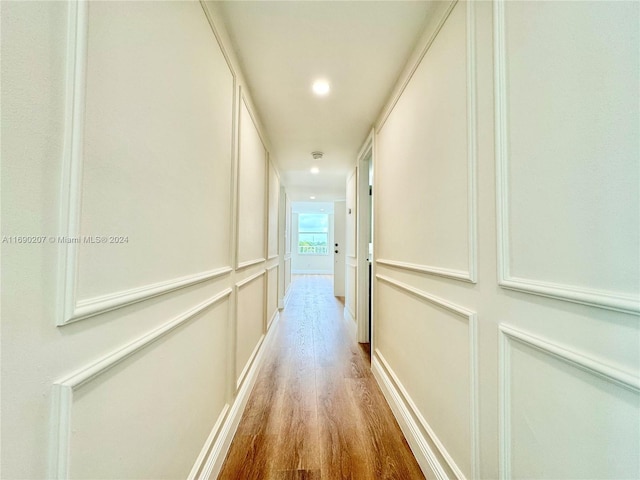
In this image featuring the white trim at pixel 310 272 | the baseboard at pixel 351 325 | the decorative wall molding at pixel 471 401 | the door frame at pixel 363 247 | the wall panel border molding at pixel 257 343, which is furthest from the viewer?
the white trim at pixel 310 272

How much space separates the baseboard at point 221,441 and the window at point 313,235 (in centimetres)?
787

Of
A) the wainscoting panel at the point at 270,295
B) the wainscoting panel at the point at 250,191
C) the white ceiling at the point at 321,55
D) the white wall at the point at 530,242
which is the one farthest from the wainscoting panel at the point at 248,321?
the white ceiling at the point at 321,55

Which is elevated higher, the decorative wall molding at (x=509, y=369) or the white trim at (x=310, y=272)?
the decorative wall molding at (x=509, y=369)

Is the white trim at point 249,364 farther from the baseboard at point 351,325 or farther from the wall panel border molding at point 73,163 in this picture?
the wall panel border molding at point 73,163

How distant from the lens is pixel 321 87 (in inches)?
73.4

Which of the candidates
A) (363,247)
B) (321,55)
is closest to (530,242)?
(321,55)

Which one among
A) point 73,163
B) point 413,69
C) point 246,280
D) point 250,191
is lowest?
point 246,280

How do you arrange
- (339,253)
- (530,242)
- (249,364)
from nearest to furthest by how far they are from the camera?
(530,242)
(249,364)
(339,253)

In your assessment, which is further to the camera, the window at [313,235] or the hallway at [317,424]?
the window at [313,235]

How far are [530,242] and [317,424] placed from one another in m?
1.53

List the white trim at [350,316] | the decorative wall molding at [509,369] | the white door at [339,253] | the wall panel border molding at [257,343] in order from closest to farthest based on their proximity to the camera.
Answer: the decorative wall molding at [509,369], the wall panel border molding at [257,343], the white trim at [350,316], the white door at [339,253]

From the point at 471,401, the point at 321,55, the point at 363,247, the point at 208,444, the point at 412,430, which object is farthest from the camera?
the point at 363,247

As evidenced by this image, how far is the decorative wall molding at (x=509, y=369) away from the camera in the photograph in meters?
0.55

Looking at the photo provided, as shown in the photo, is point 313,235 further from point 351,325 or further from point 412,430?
point 412,430
